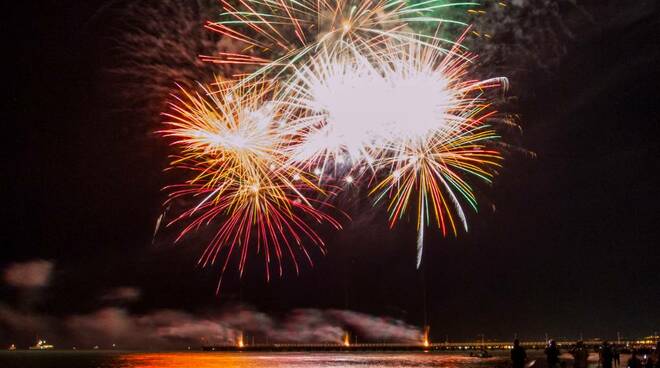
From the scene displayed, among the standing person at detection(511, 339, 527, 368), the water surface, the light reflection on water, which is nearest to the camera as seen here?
the standing person at detection(511, 339, 527, 368)

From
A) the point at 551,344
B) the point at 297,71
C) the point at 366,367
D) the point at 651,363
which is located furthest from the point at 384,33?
the point at 366,367

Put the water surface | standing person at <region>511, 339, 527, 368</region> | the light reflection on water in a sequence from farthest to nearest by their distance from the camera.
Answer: the water surface → the light reflection on water → standing person at <region>511, 339, 527, 368</region>

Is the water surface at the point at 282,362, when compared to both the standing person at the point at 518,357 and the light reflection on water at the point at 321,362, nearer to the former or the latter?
the light reflection on water at the point at 321,362

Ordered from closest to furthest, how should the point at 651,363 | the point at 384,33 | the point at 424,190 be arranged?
the point at 384,33 < the point at 651,363 < the point at 424,190

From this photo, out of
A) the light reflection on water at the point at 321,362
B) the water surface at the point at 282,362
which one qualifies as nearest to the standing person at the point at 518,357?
the water surface at the point at 282,362

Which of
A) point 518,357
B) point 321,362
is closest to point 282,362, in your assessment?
point 321,362

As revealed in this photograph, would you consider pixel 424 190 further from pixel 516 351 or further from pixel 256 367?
pixel 256 367

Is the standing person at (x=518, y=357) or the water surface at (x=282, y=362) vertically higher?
the standing person at (x=518, y=357)

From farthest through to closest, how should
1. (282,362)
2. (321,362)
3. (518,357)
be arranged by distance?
(282,362), (321,362), (518,357)

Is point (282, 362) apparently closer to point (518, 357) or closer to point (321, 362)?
point (321, 362)

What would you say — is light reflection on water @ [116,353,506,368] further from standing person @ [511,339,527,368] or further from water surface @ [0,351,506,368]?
standing person @ [511,339,527,368]

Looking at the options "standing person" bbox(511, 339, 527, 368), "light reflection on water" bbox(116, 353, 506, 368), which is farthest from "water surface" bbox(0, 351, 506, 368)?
"standing person" bbox(511, 339, 527, 368)
